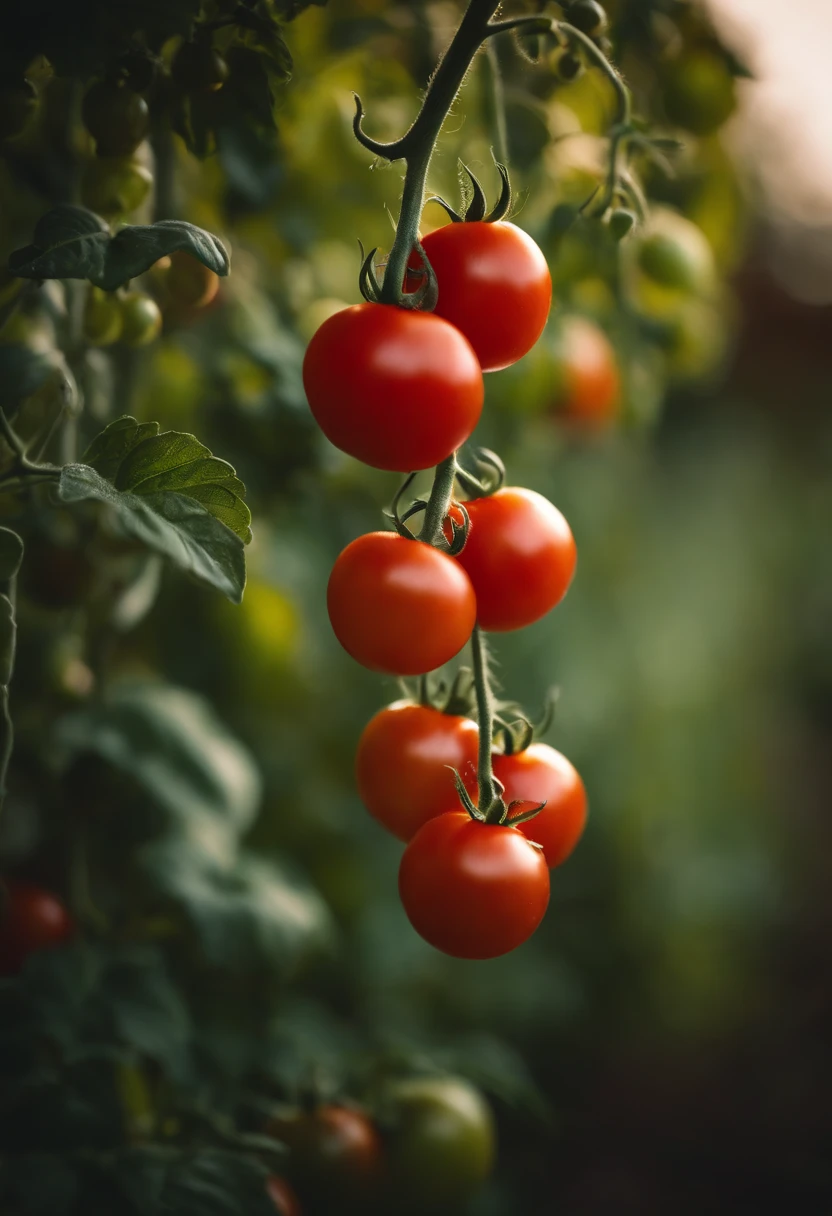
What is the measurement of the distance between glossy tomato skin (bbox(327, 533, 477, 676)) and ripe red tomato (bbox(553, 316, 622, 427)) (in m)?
0.54

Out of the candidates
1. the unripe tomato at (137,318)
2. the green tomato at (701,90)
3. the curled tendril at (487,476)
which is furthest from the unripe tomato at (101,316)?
the green tomato at (701,90)

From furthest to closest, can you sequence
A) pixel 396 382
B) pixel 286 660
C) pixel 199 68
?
pixel 286 660, pixel 199 68, pixel 396 382

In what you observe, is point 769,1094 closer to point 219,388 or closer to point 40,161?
point 219,388

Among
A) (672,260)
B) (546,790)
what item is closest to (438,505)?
(546,790)

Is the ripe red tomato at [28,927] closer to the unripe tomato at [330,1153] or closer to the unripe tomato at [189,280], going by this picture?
the unripe tomato at [330,1153]

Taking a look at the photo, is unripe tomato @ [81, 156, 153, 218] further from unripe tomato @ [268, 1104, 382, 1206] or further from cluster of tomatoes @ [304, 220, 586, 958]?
unripe tomato @ [268, 1104, 382, 1206]

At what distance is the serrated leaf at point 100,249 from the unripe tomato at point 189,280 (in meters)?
0.14

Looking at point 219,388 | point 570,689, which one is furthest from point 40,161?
point 570,689

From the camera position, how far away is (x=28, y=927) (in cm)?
75

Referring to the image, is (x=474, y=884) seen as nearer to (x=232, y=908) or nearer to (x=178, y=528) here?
(x=178, y=528)

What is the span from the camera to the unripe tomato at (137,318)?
1.85ft

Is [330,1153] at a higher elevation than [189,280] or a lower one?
lower

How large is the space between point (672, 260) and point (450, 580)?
0.47 metres

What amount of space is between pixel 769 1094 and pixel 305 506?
184 centimetres
